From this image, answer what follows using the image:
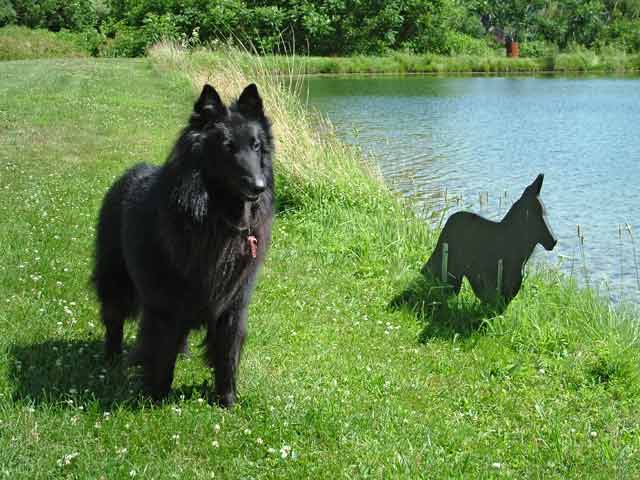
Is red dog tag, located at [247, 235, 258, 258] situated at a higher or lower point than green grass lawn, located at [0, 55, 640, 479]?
higher

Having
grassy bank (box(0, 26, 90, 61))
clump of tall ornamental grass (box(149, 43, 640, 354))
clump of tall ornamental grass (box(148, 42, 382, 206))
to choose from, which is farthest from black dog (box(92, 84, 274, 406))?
grassy bank (box(0, 26, 90, 61))

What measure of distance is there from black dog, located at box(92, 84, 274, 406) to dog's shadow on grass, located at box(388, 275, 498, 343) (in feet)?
6.53

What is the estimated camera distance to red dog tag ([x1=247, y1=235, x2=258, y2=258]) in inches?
158

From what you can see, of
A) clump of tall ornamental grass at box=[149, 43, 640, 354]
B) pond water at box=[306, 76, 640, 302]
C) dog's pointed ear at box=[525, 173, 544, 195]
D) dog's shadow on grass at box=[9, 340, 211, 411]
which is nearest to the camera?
dog's shadow on grass at box=[9, 340, 211, 411]

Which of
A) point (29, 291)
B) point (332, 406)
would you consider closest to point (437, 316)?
point (332, 406)

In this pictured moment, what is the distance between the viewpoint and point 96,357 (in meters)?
4.78

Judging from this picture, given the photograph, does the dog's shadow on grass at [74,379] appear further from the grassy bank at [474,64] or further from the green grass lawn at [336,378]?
the grassy bank at [474,64]

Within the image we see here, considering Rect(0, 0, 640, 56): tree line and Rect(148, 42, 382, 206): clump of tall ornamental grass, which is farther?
Rect(0, 0, 640, 56): tree line

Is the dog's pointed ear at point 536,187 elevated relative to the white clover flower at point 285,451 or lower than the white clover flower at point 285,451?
elevated

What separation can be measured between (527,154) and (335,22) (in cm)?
3723

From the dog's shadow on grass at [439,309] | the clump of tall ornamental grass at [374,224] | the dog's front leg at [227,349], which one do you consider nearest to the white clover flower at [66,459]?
the dog's front leg at [227,349]

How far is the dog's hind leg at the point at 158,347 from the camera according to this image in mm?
4078

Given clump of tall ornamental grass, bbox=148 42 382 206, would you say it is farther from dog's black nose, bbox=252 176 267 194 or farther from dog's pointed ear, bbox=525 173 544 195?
dog's black nose, bbox=252 176 267 194

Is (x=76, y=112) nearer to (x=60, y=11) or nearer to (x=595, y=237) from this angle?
(x=595, y=237)
